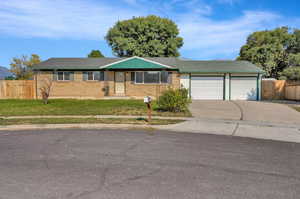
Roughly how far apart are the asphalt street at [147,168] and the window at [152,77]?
568 inches

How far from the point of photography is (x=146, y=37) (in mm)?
36125

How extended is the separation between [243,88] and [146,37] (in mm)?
20982

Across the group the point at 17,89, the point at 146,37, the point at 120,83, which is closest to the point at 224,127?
the point at 120,83

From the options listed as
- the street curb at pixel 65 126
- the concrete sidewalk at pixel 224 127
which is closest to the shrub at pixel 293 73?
the concrete sidewalk at pixel 224 127

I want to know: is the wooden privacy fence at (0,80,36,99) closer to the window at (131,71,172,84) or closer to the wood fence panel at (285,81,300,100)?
the window at (131,71,172,84)

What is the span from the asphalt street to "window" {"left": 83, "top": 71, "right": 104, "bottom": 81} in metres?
15.1

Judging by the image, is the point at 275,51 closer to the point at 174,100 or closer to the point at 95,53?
the point at 174,100

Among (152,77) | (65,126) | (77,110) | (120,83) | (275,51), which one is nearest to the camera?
(65,126)

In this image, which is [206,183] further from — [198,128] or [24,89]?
[24,89]

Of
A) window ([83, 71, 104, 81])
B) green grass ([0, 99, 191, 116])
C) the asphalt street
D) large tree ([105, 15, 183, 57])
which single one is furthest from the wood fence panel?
large tree ([105, 15, 183, 57])

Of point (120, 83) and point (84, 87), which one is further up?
point (120, 83)

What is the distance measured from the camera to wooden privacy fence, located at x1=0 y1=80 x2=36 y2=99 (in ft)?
70.3

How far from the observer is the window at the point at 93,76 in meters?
21.5

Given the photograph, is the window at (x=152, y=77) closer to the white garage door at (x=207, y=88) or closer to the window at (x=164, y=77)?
the window at (x=164, y=77)
